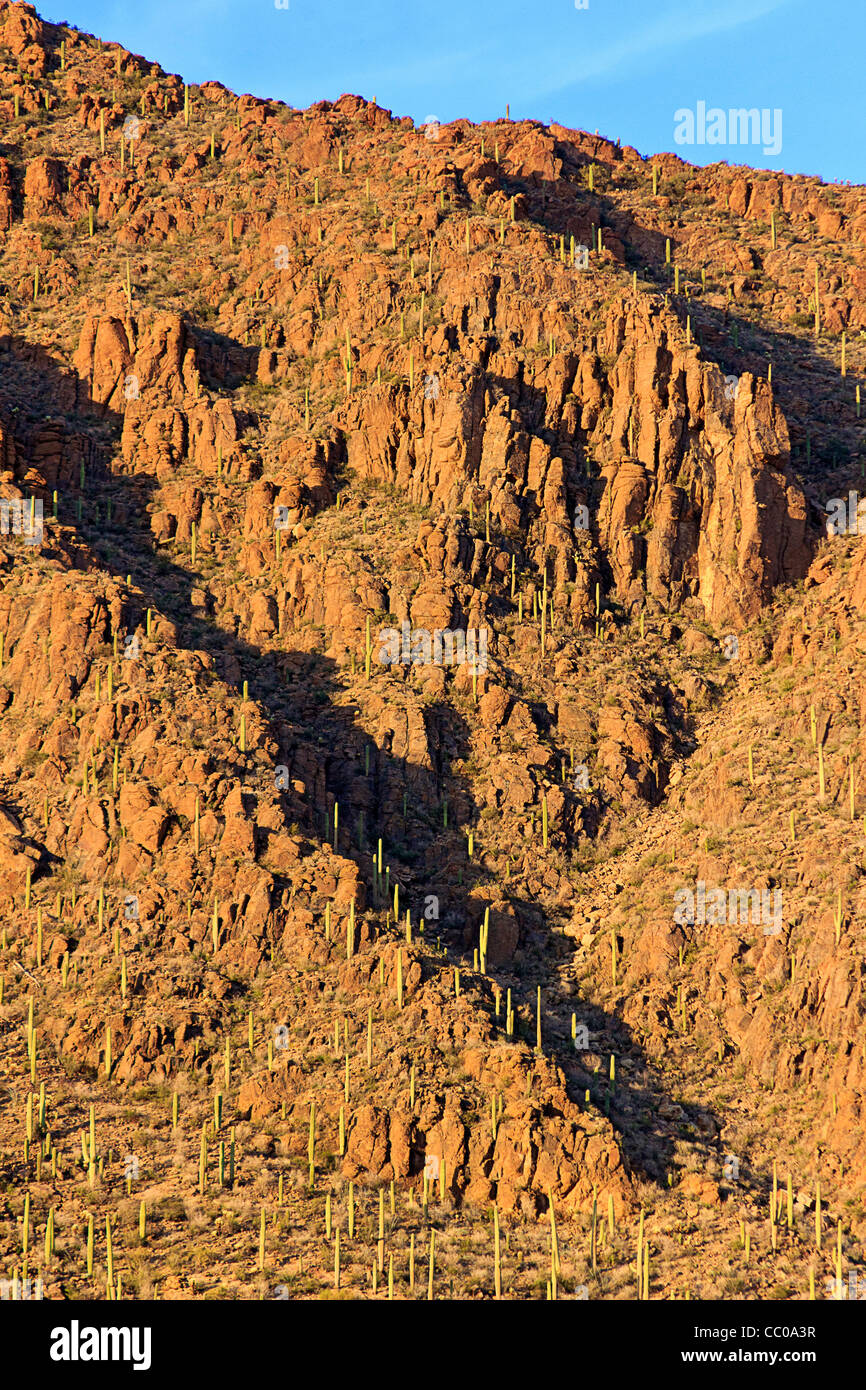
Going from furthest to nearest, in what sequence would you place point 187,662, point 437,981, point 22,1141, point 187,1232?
point 187,662
point 437,981
point 22,1141
point 187,1232

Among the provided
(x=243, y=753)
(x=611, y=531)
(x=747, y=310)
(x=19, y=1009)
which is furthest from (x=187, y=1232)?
(x=747, y=310)

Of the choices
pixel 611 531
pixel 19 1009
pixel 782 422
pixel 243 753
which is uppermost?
pixel 782 422

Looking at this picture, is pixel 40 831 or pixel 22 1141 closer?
pixel 22 1141

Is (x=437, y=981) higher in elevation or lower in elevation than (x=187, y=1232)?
higher

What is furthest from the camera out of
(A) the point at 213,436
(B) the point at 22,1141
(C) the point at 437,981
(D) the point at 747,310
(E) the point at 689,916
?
(D) the point at 747,310

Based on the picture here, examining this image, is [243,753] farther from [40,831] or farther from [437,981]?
[437,981]

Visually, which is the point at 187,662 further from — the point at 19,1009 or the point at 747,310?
the point at 747,310
